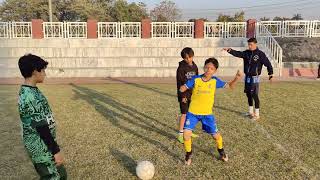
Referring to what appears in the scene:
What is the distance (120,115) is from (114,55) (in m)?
10.7

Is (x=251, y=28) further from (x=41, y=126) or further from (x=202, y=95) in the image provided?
(x=41, y=126)

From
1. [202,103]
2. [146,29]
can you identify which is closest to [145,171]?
[202,103]

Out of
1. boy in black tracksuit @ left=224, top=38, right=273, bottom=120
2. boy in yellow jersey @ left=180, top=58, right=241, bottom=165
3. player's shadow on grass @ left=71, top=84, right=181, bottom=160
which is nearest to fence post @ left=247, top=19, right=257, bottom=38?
player's shadow on grass @ left=71, top=84, right=181, bottom=160

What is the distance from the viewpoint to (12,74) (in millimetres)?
17859

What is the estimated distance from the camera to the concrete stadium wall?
18094mm

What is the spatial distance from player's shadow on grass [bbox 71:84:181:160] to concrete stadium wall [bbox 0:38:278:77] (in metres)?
5.12

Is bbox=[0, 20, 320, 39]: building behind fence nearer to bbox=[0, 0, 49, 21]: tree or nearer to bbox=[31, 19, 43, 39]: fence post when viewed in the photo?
bbox=[31, 19, 43, 39]: fence post

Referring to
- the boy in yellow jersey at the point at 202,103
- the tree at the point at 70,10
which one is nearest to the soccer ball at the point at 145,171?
the boy in yellow jersey at the point at 202,103

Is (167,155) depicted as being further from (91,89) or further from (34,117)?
(91,89)

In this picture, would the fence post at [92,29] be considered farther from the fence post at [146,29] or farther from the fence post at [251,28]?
the fence post at [251,28]

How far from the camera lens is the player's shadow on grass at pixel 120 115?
6895mm

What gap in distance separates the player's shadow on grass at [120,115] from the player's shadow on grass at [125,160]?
69cm

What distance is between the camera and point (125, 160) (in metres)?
5.68

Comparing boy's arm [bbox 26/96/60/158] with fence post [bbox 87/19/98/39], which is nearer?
boy's arm [bbox 26/96/60/158]
